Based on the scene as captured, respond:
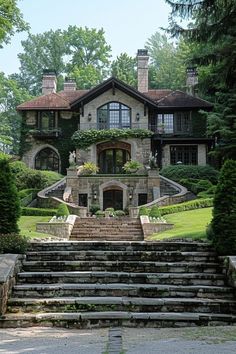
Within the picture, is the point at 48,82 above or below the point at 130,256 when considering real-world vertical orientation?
above

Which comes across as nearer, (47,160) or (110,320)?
(110,320)

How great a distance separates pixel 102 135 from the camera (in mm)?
36000

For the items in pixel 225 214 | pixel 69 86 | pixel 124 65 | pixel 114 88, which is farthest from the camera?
pixel 124 65

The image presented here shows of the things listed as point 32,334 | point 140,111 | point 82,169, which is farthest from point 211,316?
point 140,111

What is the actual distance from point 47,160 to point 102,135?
607 centimetres

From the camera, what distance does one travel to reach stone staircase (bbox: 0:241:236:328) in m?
8.04

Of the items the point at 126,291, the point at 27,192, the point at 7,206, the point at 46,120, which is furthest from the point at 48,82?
the point at 126,291

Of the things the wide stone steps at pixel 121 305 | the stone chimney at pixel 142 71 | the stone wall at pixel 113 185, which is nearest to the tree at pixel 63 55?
the stone chimney at pixel 142 71

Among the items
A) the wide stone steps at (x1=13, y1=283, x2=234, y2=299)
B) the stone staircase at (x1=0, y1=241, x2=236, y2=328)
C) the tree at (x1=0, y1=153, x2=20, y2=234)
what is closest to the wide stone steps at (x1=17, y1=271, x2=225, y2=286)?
the stone staircase at (x1=0, y1=241, x2=236, y2=328)

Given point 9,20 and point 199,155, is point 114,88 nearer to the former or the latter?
point 199,155

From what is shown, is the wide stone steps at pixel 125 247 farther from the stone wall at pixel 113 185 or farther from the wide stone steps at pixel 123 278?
the stone wall at pixel 113 185

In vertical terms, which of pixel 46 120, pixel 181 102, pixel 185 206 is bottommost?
pixel 185 206

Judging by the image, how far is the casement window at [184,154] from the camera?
38.3m

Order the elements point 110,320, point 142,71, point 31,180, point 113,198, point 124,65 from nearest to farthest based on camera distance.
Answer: point 110,320 < point 113,198 < point 31,180 < point 142,71 < point 124,65
